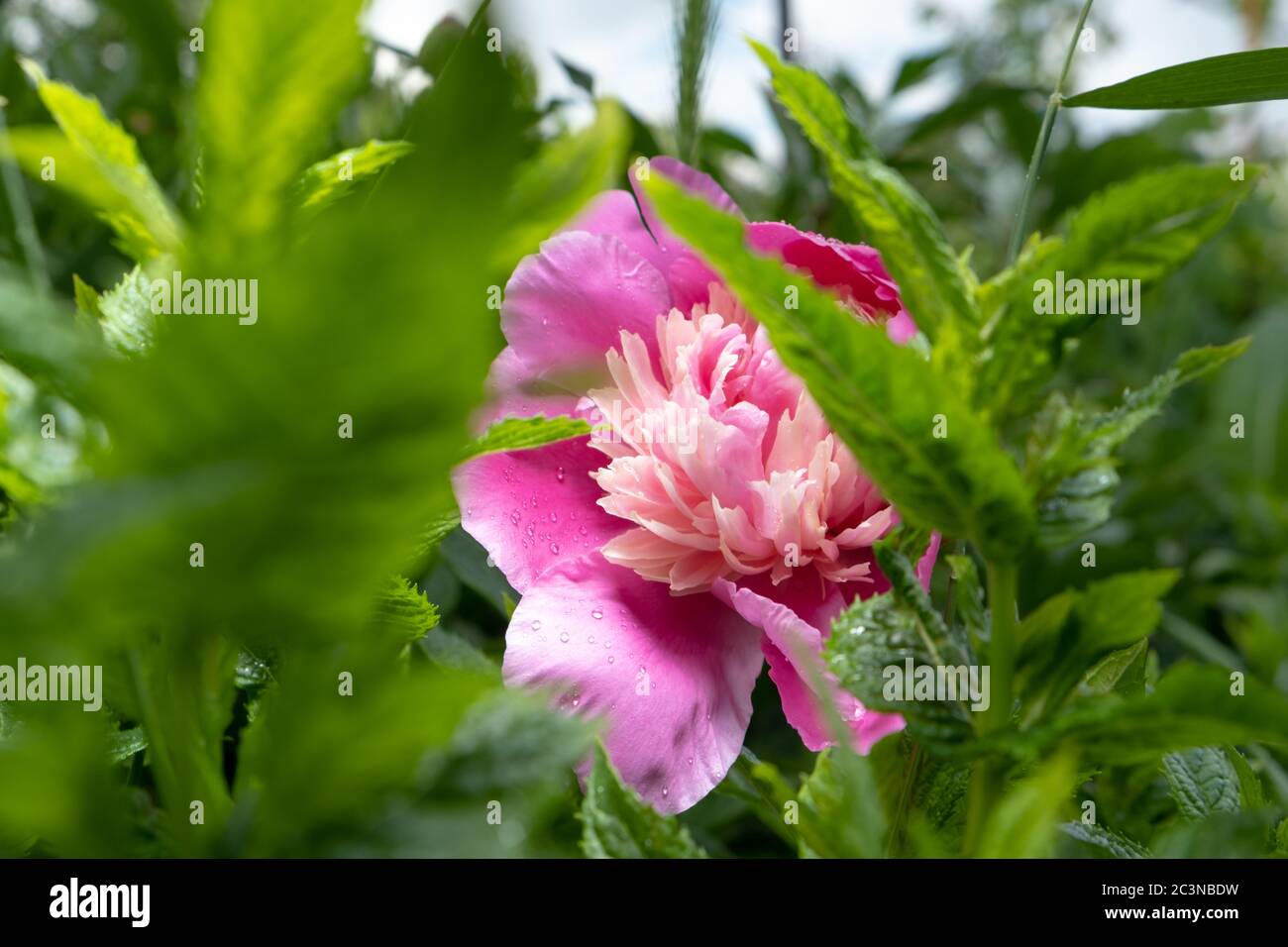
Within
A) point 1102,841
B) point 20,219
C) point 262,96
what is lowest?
point 1102,841

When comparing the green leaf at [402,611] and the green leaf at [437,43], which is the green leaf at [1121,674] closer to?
the green leaf at [402,611]

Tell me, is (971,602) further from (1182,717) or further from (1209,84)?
(1209,84)

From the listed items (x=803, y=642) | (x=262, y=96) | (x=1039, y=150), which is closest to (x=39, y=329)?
(x=262, y=96)

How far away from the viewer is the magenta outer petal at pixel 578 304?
0.30 m

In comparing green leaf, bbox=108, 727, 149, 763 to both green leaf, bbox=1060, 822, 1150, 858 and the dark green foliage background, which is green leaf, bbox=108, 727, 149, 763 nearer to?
the dark green foliage background

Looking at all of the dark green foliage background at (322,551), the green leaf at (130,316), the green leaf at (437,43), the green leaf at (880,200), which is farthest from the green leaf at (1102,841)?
the green leaf at (437,43)

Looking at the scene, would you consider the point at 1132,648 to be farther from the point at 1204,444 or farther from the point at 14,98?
the point at 1204,444

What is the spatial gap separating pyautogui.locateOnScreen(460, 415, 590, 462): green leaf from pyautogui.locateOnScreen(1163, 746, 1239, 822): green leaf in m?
0.16

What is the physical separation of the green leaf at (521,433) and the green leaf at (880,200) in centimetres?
7

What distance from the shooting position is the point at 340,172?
229mm

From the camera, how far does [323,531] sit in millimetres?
113

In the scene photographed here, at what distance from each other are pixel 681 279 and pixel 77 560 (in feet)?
0.73

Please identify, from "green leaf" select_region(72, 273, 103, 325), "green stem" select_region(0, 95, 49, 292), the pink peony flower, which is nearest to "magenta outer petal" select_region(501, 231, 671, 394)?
the pink peony flower

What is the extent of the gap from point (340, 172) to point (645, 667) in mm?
131
